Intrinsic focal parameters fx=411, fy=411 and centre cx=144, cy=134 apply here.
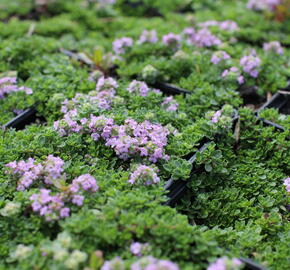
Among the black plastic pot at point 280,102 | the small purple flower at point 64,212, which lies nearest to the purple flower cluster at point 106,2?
the black plastic pot at point 280,102

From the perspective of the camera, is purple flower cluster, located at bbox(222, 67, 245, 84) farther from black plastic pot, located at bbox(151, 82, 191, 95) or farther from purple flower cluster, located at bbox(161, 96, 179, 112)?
purple flower cluster, located at bbox(161, 96, 179, 112)

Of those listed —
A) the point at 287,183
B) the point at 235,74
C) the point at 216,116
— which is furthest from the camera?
the point at 235,74

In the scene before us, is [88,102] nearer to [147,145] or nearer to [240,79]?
[147,145]

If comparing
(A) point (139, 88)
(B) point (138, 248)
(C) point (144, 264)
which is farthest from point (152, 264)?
(A) point (139, 88)

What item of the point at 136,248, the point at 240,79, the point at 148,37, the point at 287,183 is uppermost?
the point at 148,37

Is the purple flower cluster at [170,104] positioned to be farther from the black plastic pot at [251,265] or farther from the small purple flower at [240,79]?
the black plastic pot at [251,265]

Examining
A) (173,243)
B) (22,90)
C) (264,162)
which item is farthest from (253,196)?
(22,90)

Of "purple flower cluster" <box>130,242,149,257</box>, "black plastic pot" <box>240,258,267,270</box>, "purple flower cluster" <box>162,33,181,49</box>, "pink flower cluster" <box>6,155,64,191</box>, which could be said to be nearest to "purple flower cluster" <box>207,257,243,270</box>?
"black plastic pot" <box>240,258,267,270</box>
